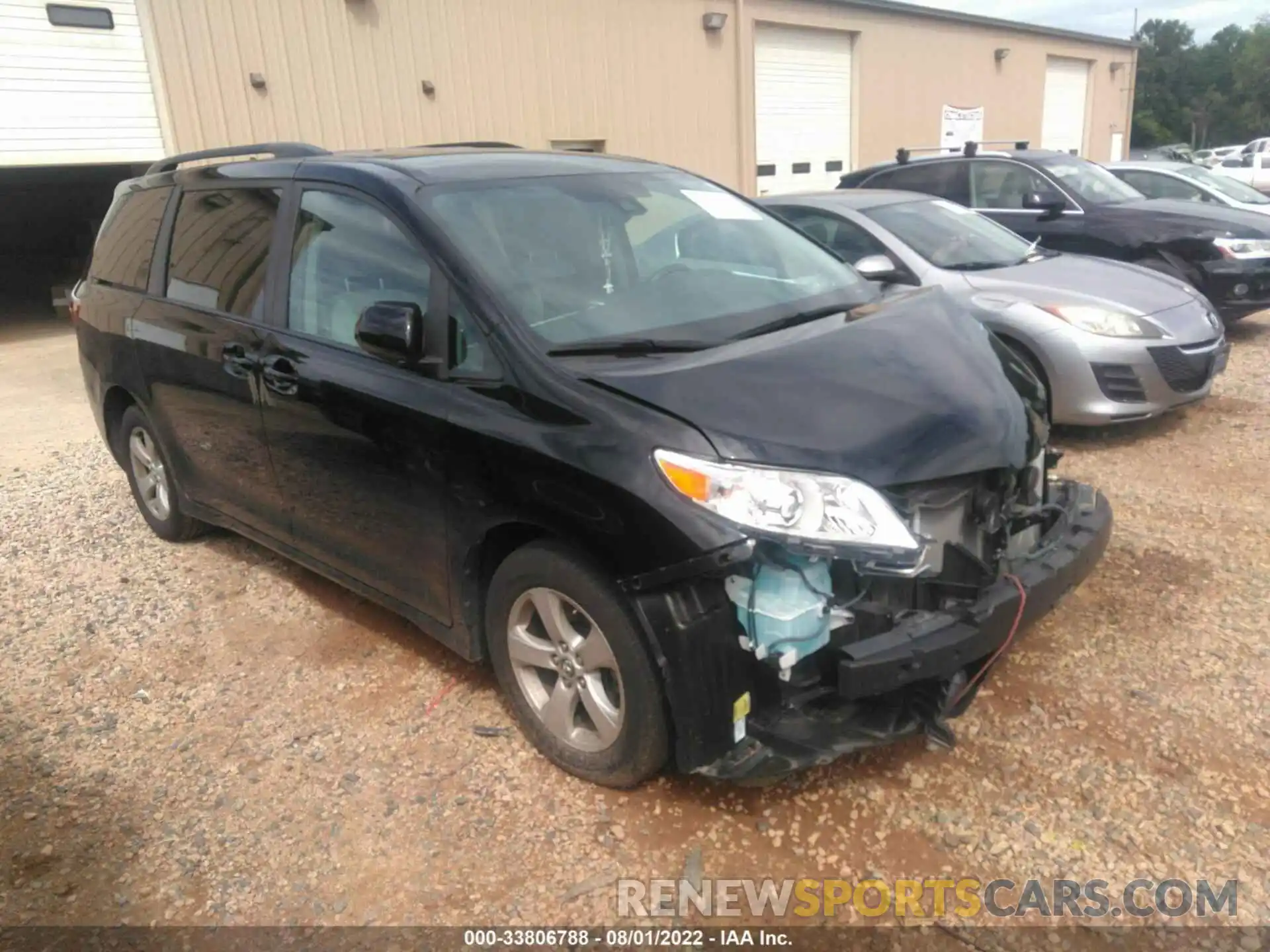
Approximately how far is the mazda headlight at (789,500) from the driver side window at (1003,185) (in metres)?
6.90

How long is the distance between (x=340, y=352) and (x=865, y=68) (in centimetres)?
1801

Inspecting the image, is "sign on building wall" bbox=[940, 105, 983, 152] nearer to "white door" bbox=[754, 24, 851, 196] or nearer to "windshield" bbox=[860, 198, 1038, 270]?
"white door" bbox=[754, 24, 851, 196]

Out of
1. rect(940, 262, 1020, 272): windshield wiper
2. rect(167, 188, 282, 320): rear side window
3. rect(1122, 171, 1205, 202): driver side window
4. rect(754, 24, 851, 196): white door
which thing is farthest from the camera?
rect(754, 24, 851, 196): white door

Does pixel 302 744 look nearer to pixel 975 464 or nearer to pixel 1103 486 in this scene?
pixel 975 464

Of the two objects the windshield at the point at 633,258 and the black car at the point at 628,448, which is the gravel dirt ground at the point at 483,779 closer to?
the black car at the point at 628,448

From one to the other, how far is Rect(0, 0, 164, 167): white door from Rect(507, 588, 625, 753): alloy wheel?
10.0 m

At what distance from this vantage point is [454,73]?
41.0 feet

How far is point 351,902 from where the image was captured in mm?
2498

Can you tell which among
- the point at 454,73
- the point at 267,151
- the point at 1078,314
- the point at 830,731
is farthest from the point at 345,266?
the point at 454,73

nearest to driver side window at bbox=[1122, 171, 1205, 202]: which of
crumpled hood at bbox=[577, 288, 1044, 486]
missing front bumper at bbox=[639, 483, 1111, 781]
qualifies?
crumpled hood at bbox=[577, 288, 1044, 486]

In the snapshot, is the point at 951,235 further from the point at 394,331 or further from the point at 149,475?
the point at 149,475

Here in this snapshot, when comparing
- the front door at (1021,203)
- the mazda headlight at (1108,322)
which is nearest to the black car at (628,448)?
the mazda headlight at (1108,322)

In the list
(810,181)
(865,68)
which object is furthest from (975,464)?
(865,68)

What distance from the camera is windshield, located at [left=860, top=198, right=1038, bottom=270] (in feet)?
20.2
